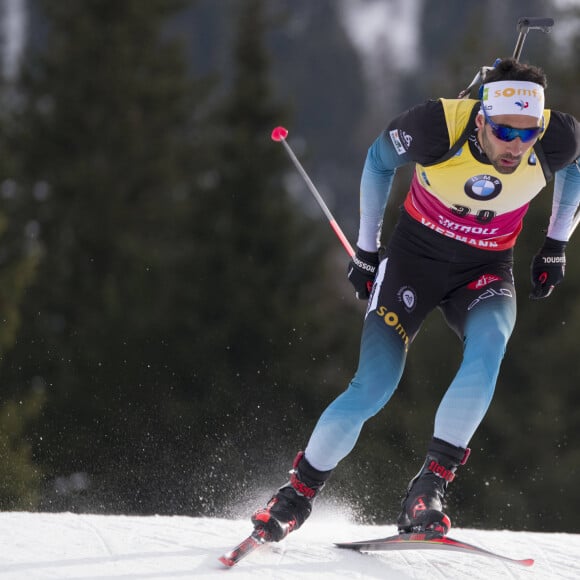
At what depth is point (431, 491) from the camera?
4035 millimetres

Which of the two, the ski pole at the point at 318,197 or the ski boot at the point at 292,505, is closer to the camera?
the ski boot at the point at 292,505

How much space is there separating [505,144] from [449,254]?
0.57 m

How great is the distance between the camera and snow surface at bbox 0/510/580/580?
3.80m

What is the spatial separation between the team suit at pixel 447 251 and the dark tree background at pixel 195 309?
5.76ft

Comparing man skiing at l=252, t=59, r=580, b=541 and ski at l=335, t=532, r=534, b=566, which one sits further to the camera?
man skiing at l=252, t=59, r=580, b=541

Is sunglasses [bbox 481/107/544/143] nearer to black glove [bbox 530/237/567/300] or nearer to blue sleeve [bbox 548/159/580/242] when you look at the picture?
blue sleeve [bbox 548/159/580/242]

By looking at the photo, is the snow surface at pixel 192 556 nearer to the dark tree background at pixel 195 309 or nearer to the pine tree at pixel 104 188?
the dark tree background at pixel 195 309

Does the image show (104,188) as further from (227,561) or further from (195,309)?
(227,561)

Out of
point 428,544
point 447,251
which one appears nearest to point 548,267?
point 447,251

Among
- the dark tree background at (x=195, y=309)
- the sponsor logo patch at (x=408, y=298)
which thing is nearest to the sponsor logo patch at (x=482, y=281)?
the sponsor logo patch at (x=408, y=298)

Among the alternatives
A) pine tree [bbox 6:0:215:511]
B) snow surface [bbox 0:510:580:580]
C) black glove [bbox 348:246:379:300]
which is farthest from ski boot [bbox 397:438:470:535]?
pine tree [bbox 6:0:215:511]

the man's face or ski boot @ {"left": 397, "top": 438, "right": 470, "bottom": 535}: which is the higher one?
the man's face

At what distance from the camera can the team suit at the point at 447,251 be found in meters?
4.11

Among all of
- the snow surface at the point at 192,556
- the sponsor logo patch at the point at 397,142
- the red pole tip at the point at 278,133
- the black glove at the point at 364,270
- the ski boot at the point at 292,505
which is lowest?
the snow surface at the point at 192,556
